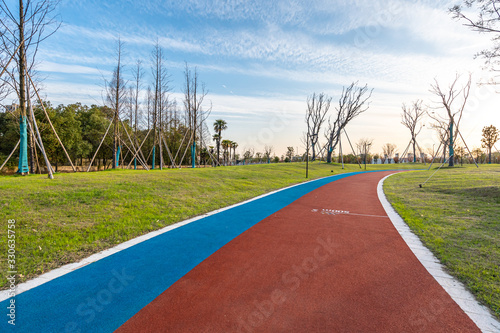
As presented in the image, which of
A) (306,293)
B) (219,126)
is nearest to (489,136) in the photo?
(219,126)

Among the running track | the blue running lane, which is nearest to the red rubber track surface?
the running track

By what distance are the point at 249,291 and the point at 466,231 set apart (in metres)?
5.10

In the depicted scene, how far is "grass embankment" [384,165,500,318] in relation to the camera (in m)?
3.17

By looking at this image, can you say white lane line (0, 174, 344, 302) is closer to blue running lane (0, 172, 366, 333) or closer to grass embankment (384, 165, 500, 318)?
blue running lane (0, 172, 366, 333)

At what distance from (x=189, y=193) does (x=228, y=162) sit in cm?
3691

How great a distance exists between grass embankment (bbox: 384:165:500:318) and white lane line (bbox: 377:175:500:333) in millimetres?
97

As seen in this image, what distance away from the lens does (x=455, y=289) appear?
2.98 m

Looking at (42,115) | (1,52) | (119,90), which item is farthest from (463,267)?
(42,115)

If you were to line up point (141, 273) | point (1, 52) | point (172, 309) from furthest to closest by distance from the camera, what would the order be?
point (1, 52), point (141, 273), point (172, 309)

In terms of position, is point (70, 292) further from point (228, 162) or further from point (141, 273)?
point (228, 162)

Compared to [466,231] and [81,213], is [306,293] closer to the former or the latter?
[466,231]

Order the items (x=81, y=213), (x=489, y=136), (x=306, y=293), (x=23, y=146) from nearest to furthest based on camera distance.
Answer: (x=306, y=293)
(x=81, y=213)
(x=23, y=146)
(x=489, y=136)

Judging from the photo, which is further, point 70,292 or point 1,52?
point 1,52

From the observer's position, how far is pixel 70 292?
9.36 feet
